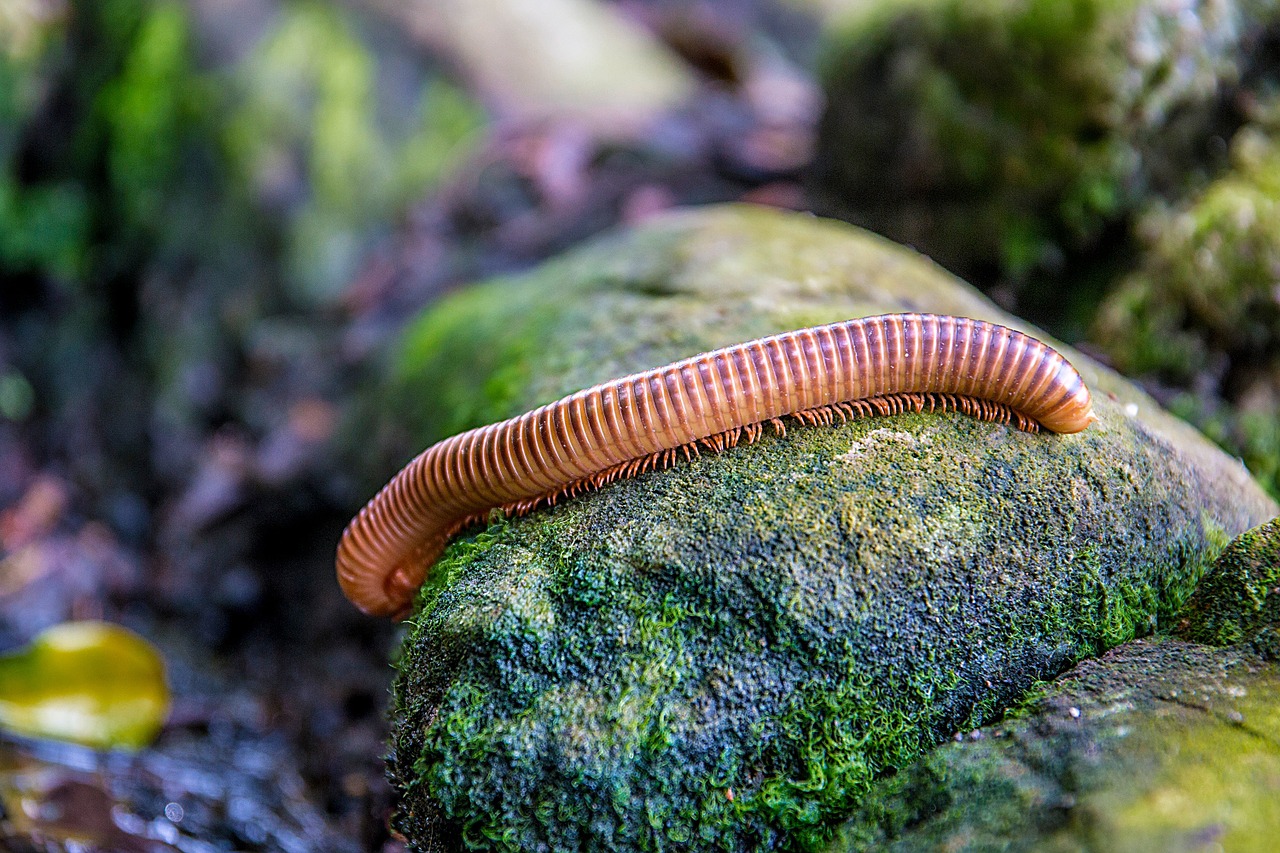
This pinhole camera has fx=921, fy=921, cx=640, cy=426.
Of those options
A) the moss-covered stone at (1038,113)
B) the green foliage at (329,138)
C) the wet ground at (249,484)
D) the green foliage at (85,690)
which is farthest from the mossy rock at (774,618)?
the green foliage at (329,138)

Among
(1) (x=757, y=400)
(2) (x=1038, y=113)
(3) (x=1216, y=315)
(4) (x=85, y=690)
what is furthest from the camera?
(2) (x=1038, y=113)

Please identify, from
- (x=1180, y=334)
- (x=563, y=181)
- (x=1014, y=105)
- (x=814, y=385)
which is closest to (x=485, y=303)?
(x=563, y=181)

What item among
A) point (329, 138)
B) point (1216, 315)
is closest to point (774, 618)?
point (1216, 315)

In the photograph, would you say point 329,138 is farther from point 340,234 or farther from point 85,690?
point 85,690

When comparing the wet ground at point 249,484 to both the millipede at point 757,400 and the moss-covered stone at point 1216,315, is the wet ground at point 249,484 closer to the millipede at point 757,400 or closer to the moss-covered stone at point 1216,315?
the millipede at point 757,400

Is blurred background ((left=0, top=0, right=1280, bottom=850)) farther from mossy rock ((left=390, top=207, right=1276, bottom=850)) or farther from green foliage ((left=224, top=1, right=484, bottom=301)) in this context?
mossy rock ((left=390, top=207, right=1276, bottom=850))

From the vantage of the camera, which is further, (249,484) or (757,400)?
(249,484)

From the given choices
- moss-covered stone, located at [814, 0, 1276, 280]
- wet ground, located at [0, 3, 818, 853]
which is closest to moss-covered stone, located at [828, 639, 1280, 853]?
wet ground, located at [0, 3, 818, 853]
